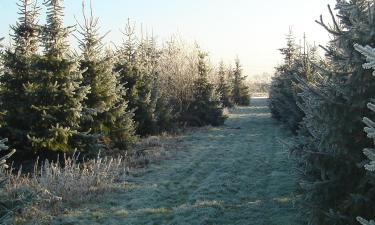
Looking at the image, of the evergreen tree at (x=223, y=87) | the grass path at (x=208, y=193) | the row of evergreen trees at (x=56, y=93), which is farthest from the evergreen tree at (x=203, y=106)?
the evergreen tree at (x=223, y=87)

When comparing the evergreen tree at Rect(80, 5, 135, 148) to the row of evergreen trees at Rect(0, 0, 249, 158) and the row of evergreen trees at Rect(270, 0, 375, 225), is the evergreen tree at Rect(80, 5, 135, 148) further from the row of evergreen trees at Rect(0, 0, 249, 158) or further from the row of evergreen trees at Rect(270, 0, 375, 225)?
the row of evergreen trees at Rect(270, 0, 375, 225)

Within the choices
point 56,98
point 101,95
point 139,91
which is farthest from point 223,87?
point 56,98

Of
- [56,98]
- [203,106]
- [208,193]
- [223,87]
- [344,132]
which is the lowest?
[208,193]

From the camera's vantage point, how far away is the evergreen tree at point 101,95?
1209 centimetres

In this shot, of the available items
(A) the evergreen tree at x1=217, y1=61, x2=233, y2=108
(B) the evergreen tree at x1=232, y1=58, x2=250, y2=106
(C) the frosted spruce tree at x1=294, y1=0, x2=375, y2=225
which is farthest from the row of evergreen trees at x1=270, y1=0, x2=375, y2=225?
(B) the evergreen tree at x1=232, y1=58, x2=250, y2=106

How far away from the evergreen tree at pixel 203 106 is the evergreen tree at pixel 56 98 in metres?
12.7

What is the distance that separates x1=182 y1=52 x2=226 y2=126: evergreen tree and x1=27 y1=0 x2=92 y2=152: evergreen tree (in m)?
12.7

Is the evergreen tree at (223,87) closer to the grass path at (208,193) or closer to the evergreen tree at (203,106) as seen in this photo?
the evergreen tree at (203,106)

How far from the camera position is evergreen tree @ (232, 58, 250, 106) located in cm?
4594

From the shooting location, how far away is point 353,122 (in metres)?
4.91

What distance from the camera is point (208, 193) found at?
30.0 ft

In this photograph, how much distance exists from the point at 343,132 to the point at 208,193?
15.1 feet

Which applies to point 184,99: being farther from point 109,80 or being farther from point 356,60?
point 356,60

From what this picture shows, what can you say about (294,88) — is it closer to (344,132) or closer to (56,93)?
(56,93)
